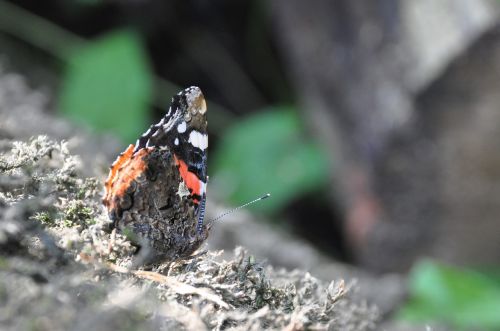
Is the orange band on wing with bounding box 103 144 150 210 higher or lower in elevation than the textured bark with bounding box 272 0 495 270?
lower

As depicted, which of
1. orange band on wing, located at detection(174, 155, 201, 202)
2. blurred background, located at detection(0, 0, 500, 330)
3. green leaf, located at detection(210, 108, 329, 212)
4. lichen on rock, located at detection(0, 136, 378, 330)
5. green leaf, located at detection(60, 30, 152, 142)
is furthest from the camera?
green leaf, located at detection(60, 30, 152, 142)

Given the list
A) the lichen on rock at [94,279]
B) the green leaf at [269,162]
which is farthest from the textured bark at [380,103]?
the lichen on rock at [94,279]

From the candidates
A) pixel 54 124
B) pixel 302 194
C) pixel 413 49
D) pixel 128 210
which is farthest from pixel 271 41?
pixel 128 210

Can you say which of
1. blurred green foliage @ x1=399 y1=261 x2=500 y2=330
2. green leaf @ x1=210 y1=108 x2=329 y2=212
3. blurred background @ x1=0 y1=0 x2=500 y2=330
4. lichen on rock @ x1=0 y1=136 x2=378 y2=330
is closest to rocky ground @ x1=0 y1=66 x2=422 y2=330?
lichen on rock @ x1=0 y1=136 x2=378 y2=330

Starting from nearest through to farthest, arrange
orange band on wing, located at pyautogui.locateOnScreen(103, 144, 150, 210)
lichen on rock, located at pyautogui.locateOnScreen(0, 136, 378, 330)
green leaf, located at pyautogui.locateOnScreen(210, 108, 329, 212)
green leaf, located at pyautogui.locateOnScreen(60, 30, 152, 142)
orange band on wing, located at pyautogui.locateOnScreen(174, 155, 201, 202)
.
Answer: lichen on rock, located at pyautogui.locateOnScreen(0, 136, 378, 330), orange band on wing, located at pyautogui.locateOnScreen(103, 144, 150, 210), orange band on wing, located at pyautogui.locateOnScreen(174, 155, 201, 202), green leaf, located at pyautogui.locateOnScreen(210, 108, 329, 212), green leaf, located at pyautogui.locateOnScreen(60, 30, 152, 142)

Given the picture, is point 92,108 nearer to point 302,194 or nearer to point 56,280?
point 302,194

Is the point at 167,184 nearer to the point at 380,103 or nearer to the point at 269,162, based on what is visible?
the point at 380,103

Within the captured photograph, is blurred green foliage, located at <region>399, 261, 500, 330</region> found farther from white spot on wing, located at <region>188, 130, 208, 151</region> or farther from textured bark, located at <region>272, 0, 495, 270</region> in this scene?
white spot on wing, located at <region>188, 130, 208, 151</region>
